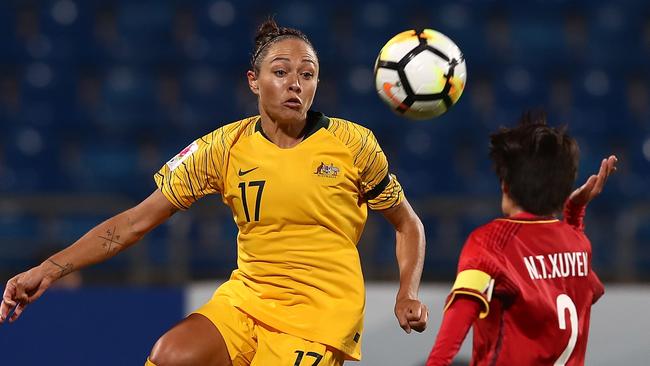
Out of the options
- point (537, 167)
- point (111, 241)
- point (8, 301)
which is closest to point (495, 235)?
point (537, 167)

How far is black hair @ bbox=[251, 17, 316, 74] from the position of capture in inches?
143

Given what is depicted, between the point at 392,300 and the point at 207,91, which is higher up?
the point at 207,91

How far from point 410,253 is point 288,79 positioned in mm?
775

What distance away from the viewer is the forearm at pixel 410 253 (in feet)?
11.8

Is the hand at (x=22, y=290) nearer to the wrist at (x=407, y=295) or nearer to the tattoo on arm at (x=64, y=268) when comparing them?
the tattoo on arm at (x=64, y=268)

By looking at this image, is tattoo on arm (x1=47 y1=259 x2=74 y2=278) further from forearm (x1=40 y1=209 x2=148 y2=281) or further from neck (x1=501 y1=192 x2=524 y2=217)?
neck (x1=501 y1=192 x2=524 y2=217)

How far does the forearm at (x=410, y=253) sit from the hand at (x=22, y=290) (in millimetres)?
1240

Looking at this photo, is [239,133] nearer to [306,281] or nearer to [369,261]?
[306,281]

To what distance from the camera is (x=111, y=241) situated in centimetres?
357

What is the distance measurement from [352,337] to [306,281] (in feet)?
0.87

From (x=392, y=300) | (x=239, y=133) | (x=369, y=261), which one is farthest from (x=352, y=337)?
(x=369, y=261)

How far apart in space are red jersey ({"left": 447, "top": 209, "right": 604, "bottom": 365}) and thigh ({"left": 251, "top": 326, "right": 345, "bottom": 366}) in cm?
68

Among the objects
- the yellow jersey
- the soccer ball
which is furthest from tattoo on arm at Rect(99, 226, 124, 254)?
the soccer ball

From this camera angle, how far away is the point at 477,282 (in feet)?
9.15
